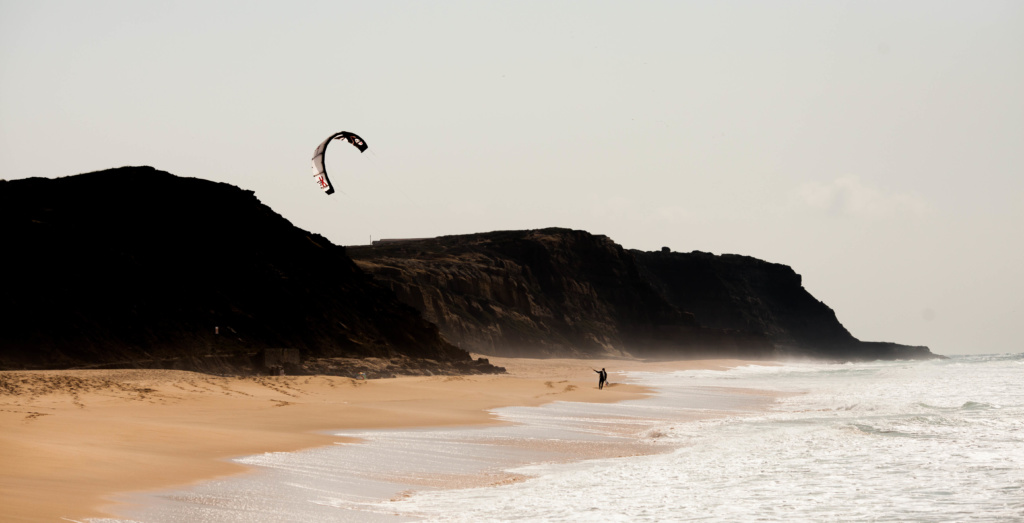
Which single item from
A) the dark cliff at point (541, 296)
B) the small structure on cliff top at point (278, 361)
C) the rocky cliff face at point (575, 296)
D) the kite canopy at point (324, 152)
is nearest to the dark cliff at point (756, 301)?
the rocky cliff face at point (575, 296)

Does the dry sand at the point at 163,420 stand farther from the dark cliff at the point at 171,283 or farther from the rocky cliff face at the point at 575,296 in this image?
the rocky cliff face at the point at 575,296

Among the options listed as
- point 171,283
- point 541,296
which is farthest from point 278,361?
point 541,296

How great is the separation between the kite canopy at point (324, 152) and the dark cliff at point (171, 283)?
6.67m

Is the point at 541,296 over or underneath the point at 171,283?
over

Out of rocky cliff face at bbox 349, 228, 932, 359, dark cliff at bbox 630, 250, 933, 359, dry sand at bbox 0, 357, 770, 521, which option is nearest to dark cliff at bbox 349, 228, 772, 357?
rocky cliff face at bbox 349, 228, 932, 359

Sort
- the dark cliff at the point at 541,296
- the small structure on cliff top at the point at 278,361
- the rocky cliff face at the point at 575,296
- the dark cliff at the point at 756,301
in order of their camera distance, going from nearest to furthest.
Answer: the small structure on cliff top at the point at 278,361 < the dark cliff at the point at 541,296 < the rocky cliff face at the point at 575,296 < the dark cliff at the point at 756,301

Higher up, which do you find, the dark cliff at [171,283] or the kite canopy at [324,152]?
the kite canopy at [324,152]

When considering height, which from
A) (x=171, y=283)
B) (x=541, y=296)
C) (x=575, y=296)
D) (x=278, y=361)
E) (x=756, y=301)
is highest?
(x=756, y=301)

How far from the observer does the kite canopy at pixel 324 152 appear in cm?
3488

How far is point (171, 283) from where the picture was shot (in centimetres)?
3500

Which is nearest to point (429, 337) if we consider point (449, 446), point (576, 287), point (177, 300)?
point (177, 300)

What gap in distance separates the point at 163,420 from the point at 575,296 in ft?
317

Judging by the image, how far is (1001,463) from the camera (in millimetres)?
12547

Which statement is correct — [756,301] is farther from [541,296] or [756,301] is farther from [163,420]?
[163,420]
